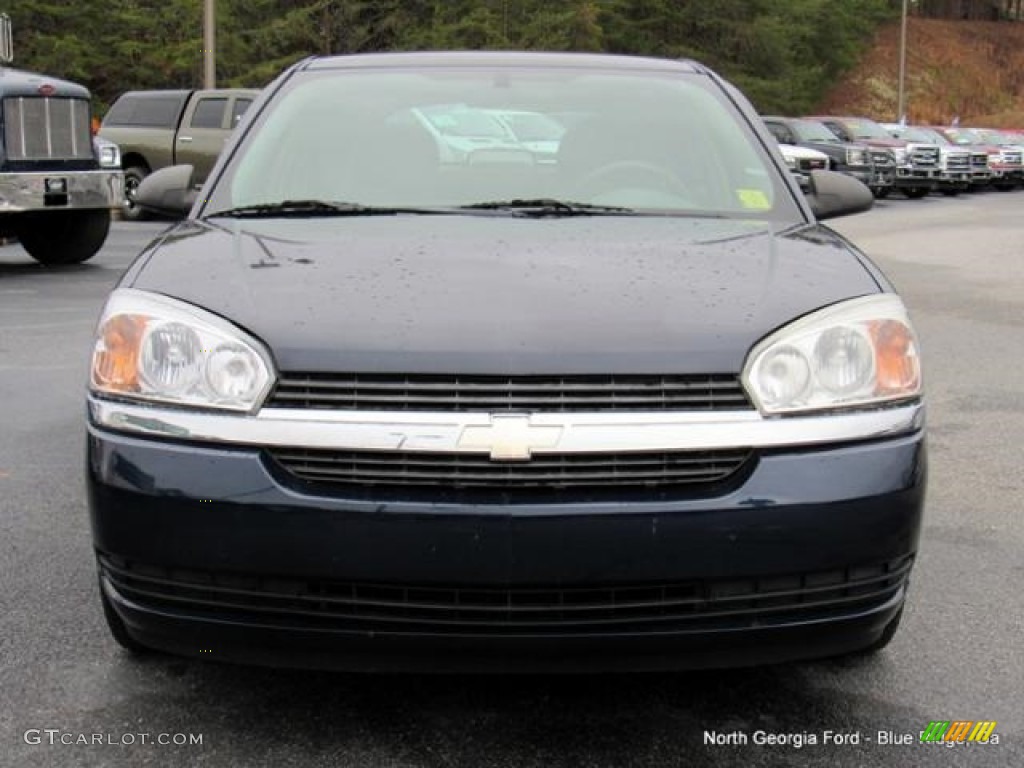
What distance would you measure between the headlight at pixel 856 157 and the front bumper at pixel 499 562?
87.9 feet

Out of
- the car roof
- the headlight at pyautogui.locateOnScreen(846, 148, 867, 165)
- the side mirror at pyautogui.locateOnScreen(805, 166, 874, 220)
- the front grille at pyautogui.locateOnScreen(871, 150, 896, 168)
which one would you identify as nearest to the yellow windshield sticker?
the side mirror at pyautogui.locateOnScreen(805, 166, 874, 220)

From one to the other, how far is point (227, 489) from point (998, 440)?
4462mm

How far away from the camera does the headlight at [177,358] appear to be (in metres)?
2.61

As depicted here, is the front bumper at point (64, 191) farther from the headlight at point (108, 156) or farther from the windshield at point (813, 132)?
the windshield at point (813, 132)

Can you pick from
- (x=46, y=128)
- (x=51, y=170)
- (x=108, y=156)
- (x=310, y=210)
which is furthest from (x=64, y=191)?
(x=310, y=210)

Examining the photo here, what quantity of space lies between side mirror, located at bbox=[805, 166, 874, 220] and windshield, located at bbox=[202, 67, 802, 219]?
0.42 m

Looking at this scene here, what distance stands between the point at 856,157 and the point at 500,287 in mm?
27145

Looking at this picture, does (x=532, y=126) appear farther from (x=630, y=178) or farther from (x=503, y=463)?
(x=503, y=463)

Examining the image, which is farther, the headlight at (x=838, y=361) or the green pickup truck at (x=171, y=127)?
the green pickup truck at (x=171, y=127)

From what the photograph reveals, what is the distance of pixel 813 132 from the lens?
95.8 feet

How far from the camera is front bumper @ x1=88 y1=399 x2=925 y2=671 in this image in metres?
2.47

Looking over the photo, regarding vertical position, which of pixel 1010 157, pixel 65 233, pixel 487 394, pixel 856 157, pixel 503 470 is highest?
pixel 487 394

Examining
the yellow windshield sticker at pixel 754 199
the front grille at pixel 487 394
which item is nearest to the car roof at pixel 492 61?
the yellow windshield sticker at pixel 754 199

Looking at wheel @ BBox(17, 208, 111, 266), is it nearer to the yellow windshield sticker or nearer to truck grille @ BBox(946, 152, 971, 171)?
the yellow windshield sticker
